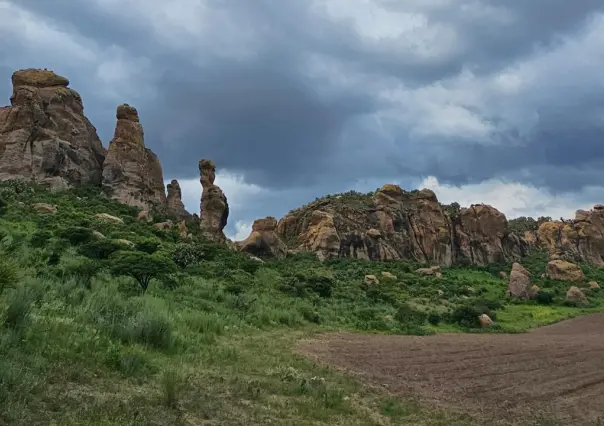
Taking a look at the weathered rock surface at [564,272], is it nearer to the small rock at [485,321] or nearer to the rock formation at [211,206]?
the small rock at [485,321]

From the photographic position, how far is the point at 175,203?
70.6 m

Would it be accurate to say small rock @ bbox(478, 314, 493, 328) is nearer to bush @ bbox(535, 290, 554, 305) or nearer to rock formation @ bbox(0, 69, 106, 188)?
bush @ bbox(535, 290, 554, 305)

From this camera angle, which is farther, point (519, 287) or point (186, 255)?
point (519, 287)

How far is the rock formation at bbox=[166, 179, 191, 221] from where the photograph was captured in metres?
69.6

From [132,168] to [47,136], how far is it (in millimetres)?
9757

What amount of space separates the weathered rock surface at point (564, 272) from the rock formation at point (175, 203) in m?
46.2

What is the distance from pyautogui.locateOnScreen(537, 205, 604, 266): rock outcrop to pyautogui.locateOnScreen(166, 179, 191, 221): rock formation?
68.1m

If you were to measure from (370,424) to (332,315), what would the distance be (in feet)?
68.4

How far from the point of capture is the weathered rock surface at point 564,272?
67.9 metres

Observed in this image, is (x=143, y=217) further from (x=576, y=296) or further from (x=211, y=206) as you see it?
(x=576, y=296)

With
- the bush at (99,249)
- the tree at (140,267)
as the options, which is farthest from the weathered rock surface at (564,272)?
the tree at (140,267)

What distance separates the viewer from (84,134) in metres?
66.2

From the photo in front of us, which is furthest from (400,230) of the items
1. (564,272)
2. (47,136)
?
(47,136)

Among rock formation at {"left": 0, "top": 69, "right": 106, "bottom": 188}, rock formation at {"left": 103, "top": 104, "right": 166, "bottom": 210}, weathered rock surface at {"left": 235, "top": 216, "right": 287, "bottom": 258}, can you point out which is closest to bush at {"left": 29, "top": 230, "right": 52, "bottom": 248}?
rock formation at {"left": 0, "top": 69, "right": 106, "bottom": 188}
